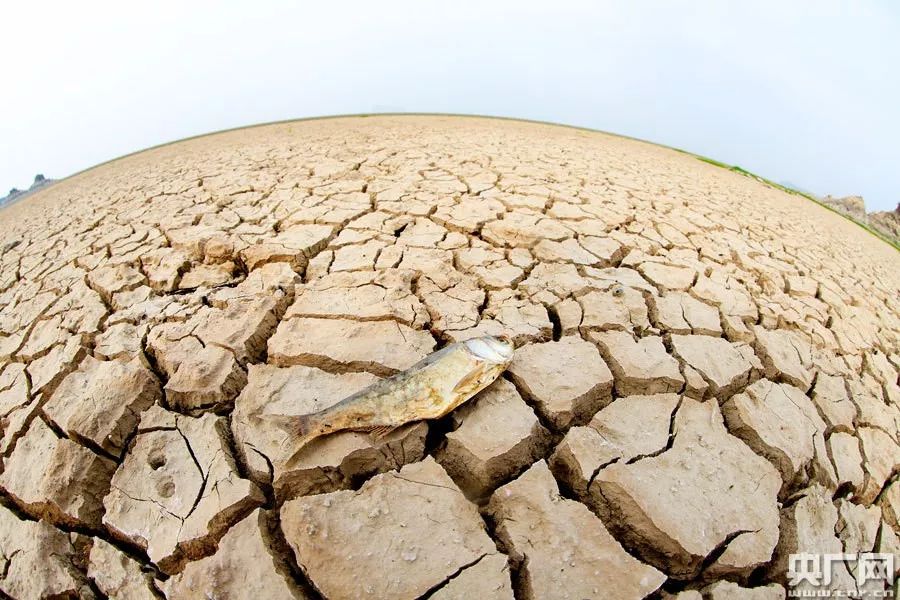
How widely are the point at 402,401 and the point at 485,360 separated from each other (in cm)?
26

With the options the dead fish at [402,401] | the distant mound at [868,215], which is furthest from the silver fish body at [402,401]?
the distant mound at [868,215]

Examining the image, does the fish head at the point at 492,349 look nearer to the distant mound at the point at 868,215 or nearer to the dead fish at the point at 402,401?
the dead fish at the point at 402,401

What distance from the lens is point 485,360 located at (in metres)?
1.21

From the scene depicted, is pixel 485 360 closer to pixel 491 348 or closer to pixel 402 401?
pixel 491 348

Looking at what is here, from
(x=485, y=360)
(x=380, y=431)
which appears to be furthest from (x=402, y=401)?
(x=485, y=360)

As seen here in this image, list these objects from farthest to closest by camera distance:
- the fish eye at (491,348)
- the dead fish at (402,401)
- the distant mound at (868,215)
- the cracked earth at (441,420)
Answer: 1. the distant mound at (868,215)
2. the fish eye at (491,348)
3. the dead fish at (402,401)
4. the cracked earth at (441,420)

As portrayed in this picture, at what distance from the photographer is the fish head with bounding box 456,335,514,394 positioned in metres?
1.19

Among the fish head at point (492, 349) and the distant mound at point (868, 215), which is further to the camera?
the distant mound at point (868, 215)

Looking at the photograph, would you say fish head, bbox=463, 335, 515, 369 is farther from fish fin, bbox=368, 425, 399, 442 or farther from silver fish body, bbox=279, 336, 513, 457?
fish fin, bbox=368, 425, 399, 442

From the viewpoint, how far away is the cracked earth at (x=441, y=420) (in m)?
0.98

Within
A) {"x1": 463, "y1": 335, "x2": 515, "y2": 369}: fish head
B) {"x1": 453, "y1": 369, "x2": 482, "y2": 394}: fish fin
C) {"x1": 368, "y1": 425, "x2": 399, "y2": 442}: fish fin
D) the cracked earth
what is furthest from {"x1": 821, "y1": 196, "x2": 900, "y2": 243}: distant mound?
{"x1": 368, "y1": 425, "x2": 399, "y2": 442}: fish fin

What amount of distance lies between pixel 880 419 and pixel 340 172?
11.8 feet

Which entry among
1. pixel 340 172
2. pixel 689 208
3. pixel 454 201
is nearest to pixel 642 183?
pixel 689 208

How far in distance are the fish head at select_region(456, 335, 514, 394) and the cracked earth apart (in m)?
0.07
